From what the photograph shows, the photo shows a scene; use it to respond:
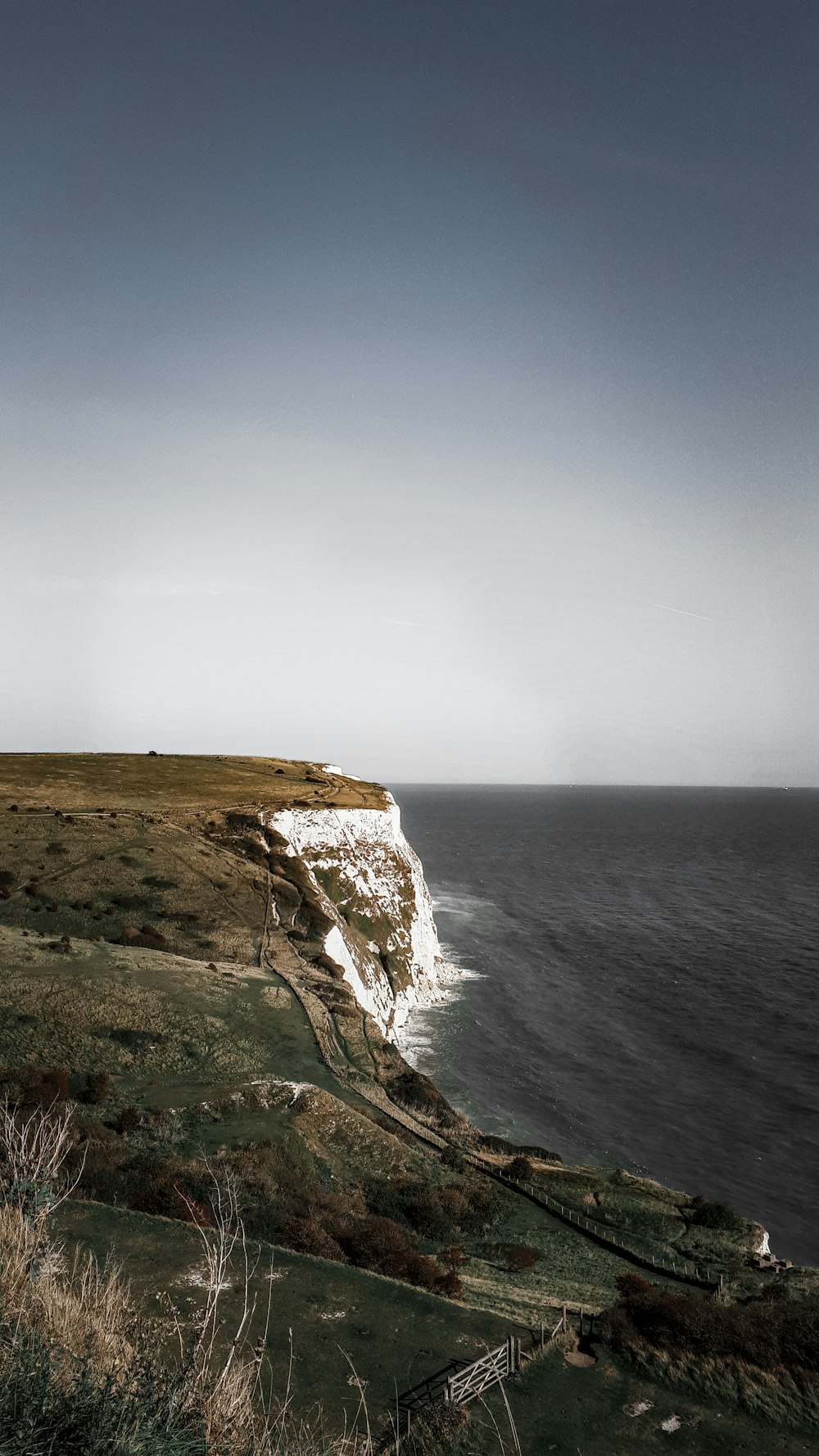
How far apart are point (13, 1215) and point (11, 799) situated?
72.6 metres

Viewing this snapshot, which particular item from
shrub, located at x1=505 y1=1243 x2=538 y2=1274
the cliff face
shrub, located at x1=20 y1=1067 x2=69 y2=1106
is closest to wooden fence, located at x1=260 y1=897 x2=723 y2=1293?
shrub, located at x1=505 y1=1243 x2=538 y2=1274

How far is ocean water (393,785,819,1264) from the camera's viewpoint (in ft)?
144

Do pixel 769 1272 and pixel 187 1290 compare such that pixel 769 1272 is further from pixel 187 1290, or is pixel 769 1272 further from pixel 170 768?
pixel 170 768

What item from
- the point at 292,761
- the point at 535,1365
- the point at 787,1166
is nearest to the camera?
the point at 535,1365

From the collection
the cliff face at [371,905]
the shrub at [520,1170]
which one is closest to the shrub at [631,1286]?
the shrub at [520,1170]

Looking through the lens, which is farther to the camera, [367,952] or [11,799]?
[11,799]

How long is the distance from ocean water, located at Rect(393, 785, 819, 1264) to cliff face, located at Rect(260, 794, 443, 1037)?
139 inches

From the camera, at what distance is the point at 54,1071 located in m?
30.8

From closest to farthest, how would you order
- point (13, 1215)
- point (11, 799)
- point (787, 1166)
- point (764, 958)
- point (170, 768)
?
point (13, 1215)
point (787, 1166)
point (11, 799)
point (764, 958)
point (170, 768)

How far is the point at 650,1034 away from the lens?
61.9 metres

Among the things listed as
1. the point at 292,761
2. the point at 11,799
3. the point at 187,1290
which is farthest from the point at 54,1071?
the point at 292,761

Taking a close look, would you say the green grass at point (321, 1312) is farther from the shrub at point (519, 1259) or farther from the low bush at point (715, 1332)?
the shrub at point (519, 1259)

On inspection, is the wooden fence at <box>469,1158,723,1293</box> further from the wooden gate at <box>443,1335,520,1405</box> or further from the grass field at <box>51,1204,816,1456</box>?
the wooden gate at <box>443,1335,520,1405</box>

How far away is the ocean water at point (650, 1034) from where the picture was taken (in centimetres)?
4403
